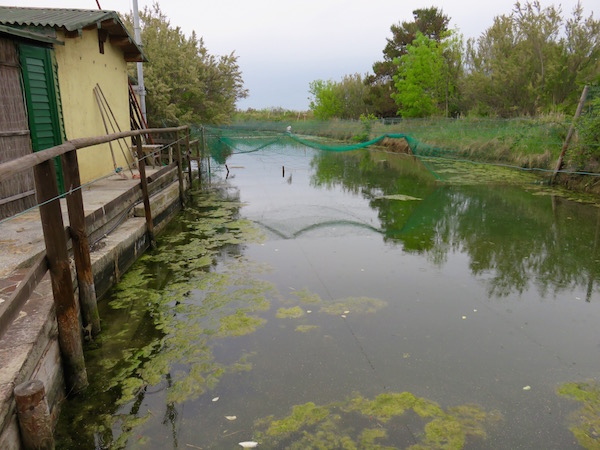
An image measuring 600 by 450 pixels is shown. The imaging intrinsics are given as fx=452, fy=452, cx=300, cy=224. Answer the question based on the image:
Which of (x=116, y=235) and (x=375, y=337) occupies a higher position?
(x=116, y=235)

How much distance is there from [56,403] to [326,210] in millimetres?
6635

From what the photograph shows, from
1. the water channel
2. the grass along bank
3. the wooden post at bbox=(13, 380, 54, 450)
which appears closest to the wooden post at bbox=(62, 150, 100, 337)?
the water channel

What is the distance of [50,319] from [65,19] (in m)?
5.81

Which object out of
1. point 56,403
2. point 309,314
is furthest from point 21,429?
point 309,314

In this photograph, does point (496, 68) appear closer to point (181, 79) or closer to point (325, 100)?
point (181, 79)

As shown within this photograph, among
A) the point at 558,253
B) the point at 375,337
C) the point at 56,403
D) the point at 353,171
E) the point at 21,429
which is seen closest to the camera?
the point at 21,429

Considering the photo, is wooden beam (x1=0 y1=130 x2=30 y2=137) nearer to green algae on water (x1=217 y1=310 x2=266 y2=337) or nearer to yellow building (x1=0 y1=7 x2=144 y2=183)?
yellow building (x1=0 y1=7 x2=144 y2=183)

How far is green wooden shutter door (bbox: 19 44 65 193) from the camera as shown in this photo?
604cm

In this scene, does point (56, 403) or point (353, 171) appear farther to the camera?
point (353, 171)

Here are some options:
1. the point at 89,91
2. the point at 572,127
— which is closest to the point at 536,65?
the point at 572,127

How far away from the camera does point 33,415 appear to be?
2.22 meters

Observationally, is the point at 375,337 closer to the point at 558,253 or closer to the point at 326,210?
the point at 558,253

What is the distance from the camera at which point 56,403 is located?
2834mm

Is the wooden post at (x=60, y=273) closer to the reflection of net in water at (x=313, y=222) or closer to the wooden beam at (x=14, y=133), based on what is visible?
the wooden beam at (x=14, y=133)
